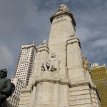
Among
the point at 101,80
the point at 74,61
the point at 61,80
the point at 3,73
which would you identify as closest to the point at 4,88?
the point at 3,73

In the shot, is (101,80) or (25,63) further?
(25,63)

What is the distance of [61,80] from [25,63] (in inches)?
6396

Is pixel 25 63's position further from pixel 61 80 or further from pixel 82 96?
pixel 82 96

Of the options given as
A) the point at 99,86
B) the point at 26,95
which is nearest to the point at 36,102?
the point at 26,95

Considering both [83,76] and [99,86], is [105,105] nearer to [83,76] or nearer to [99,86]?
[99,86]

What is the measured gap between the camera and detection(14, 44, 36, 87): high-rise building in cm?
17000

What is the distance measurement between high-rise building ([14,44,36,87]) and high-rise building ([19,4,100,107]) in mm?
Answer: 138842

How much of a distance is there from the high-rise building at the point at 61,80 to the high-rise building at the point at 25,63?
138842 mm

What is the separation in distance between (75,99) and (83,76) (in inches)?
107

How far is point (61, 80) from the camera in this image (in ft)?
70.5

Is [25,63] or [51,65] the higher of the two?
[25,63]

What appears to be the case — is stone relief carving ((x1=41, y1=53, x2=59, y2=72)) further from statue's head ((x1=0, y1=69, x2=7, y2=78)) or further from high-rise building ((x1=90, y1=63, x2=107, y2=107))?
high-rise building ((x1=90, y1=63, x2=107, y2=107))

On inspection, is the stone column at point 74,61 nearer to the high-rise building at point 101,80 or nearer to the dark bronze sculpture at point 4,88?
the dark bronze sculpture at point 4,88

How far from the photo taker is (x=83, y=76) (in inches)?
868
